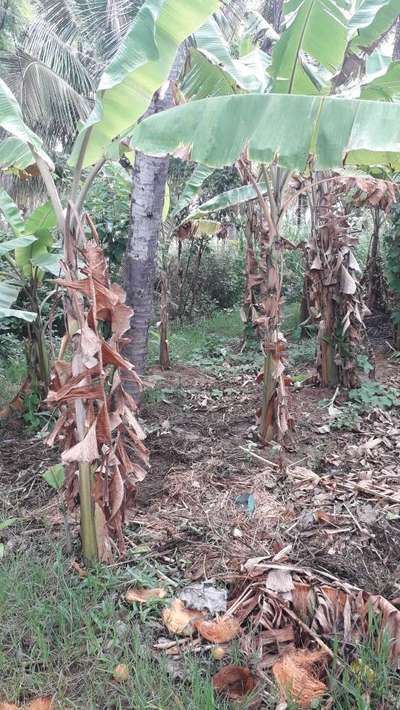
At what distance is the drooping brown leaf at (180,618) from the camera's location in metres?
2.10

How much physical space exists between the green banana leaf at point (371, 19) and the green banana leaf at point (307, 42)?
0.15 m

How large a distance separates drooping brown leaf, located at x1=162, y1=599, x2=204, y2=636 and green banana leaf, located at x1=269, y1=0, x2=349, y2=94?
317 centimetres

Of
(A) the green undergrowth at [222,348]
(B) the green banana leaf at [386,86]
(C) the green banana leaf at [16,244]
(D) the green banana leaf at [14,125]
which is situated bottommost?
(A) the green undergrowth at [222,348]

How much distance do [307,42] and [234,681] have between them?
342 cm

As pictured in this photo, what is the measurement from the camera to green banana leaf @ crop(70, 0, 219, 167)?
2199 mm

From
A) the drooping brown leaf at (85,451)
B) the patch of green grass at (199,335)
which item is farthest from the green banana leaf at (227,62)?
the patch of green grass at (199,335)

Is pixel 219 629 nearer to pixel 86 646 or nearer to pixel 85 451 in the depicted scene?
pixel 86 646

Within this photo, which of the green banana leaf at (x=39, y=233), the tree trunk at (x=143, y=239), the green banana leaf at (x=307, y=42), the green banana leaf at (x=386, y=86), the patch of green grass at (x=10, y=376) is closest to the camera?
the green banana leaf at (x=307, y=42)

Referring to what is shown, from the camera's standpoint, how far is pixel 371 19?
3191 mm

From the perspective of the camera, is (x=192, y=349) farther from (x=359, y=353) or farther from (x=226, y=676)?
(x=226, y=676)

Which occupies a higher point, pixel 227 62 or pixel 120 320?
pixel 227 62

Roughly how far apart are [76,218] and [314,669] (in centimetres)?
220

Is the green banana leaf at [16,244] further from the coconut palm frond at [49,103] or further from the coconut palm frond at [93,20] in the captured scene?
the coconut palm frond at [49,103]

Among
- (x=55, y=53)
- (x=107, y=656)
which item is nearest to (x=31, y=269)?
(x=107, y=656)
